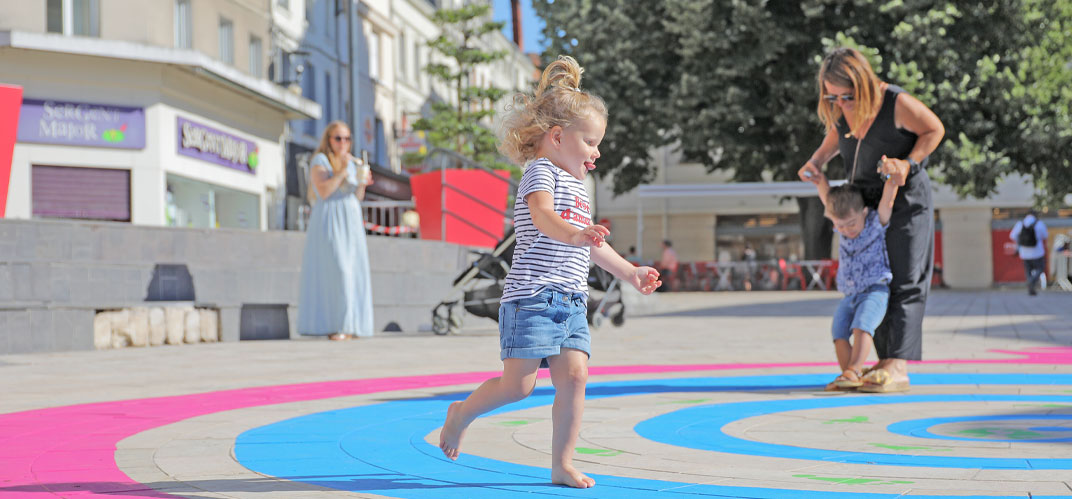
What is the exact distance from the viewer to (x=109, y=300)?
474 inches

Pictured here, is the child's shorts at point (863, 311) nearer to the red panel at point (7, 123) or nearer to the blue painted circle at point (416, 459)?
the blue painted circle at point (416, 459)

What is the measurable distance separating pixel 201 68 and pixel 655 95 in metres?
10.3

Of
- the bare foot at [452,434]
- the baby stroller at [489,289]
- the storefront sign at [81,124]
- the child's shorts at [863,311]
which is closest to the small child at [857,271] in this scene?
the child's shorts at [863,311]

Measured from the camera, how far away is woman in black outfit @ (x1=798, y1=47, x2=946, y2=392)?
7.17 metres

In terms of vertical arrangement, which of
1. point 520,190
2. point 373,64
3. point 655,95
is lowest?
point 520,190

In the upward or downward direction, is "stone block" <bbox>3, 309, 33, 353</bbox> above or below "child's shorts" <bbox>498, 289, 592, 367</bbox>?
below

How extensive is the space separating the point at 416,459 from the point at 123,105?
2114 centimetres

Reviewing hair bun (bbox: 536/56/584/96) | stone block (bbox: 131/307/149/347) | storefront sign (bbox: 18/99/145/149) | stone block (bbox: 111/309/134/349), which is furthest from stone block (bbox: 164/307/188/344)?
storefront sign (bbox: 18/99/145/149)

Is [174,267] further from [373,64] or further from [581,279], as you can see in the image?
[373,64]

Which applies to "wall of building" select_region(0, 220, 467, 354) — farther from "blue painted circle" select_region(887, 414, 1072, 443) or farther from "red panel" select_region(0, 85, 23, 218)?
"blue painted circle" select_region(887, 414, 1072, 443)

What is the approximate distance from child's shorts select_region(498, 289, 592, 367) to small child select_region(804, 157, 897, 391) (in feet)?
10.6

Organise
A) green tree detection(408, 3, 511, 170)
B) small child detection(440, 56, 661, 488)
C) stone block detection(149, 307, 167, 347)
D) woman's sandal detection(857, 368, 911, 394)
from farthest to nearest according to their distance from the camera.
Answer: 1. green tree detection(408, 3, 511, 170)
2. stone block detection(149, 307, 167, 347)
3. woman's sandal detection(857, 368, 911, 394)
4. small child detection(440, 56, 661, 488)

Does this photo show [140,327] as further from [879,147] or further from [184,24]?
[184,24]

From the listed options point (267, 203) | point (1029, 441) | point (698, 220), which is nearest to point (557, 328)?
point (1029, 441)
